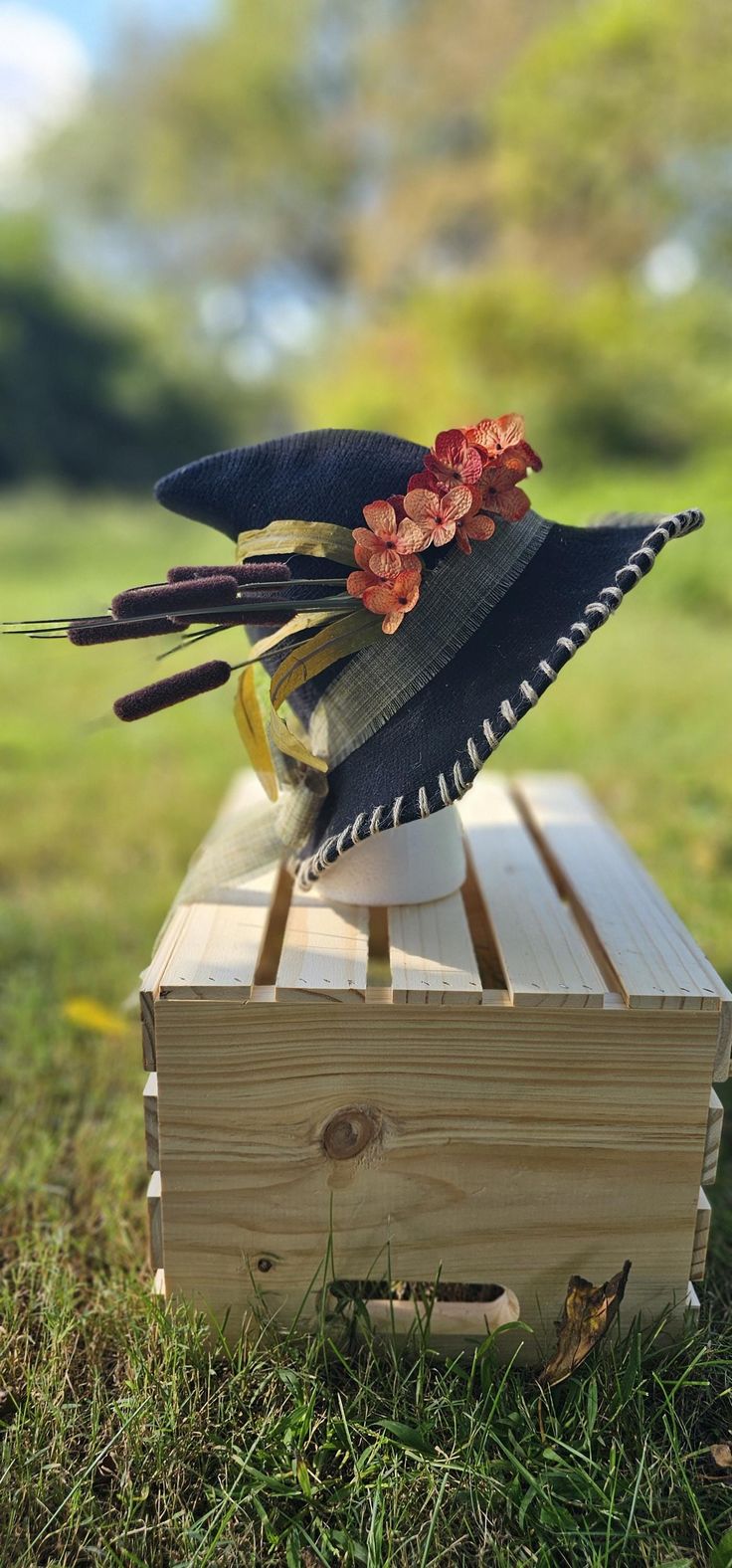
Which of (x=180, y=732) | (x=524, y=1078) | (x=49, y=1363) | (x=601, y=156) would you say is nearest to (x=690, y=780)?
(x=180, y=732)

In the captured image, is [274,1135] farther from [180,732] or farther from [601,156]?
[601,156]

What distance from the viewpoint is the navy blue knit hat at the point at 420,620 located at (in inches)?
42.3

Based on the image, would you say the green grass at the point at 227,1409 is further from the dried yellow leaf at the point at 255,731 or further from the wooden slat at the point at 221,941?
the dried yellow leaf at the point at 255,731

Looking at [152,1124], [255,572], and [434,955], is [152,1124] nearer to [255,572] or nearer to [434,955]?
[434,955]

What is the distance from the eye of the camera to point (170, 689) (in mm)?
1129

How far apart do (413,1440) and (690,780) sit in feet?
7.18

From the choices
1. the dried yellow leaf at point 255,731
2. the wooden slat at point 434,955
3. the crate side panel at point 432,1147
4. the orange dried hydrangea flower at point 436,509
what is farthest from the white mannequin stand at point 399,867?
the orange dried hydrangea flower at point 436,509

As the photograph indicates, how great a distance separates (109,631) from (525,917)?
57cm

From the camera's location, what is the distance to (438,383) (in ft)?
31.3

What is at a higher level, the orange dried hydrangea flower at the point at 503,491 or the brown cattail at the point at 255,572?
the orange dried hydrangea flower at the point at 503,491

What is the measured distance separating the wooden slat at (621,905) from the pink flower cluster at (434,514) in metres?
0.43

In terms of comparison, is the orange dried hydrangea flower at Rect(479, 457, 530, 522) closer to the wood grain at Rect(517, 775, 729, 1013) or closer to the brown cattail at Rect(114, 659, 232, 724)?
the brown cattail at Rect(114, 659, 232, 724)

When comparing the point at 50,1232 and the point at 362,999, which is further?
the point at 50,1232

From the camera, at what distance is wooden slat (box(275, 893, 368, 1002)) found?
1104mm
